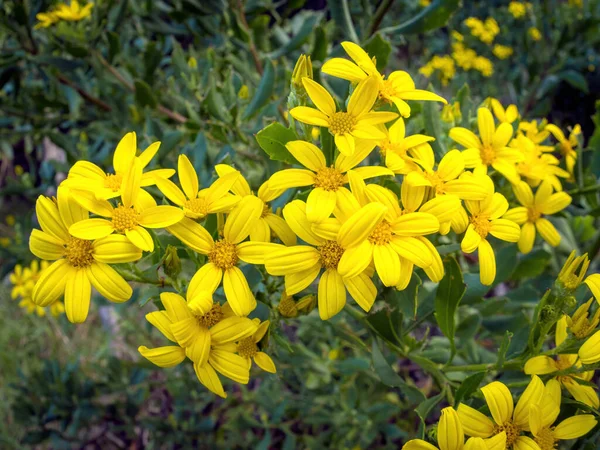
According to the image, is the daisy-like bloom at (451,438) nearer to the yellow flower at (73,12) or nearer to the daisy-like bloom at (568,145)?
the daisy-like bloom at (568,145)

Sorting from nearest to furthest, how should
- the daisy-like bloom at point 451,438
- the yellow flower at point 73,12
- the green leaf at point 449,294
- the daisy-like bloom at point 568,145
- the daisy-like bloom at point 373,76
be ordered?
the daisy-like bloom at point 451,438 → the daisy-like bloom at point 373,76 → the green leaf at point 449,294 → the daisy-like bloom at point 568,145 → the yellow flower at point 73,12

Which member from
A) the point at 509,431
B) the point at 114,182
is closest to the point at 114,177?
the point at 114,182

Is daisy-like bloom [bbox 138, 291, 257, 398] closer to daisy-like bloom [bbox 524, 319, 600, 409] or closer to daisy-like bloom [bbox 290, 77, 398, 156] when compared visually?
daisy-like bloom [bbox 290, 77, 398, 156]

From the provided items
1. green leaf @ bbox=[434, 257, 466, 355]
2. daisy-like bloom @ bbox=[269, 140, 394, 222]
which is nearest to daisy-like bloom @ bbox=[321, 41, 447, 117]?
daisy-like bloom @ bbox=[269, 140, 394, 222]

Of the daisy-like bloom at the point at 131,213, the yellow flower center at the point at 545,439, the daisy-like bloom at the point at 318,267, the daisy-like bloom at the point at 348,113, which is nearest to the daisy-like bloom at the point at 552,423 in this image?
the yellow flower center at the point at 545,439

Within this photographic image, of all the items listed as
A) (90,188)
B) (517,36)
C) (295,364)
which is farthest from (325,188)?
(517,36)

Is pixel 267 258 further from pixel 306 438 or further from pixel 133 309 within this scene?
pixel 133 309
